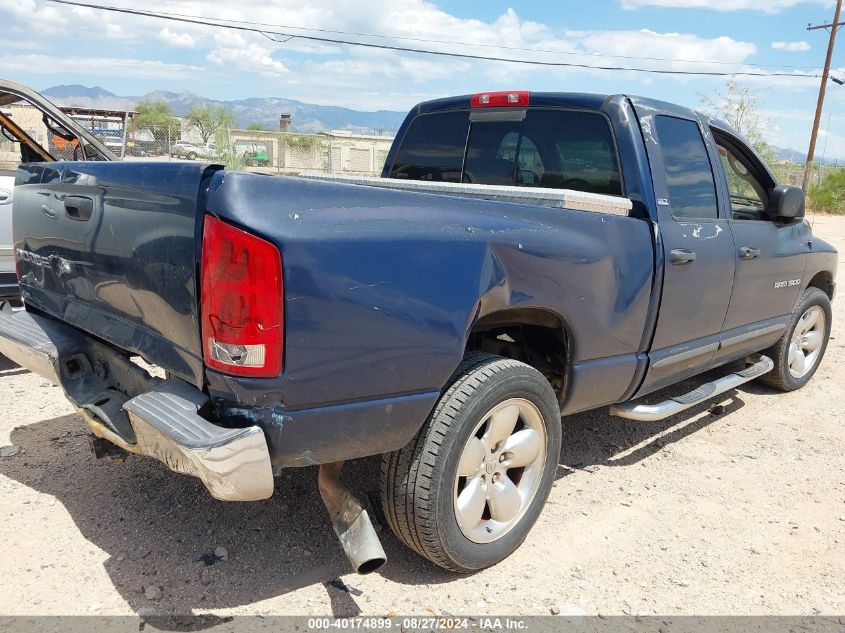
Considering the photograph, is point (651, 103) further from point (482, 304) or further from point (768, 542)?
point (768, 542)

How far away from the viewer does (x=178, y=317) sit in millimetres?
2385

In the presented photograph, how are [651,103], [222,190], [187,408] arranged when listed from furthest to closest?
1. [651,103]
2. [187,408]
3. [222,190]

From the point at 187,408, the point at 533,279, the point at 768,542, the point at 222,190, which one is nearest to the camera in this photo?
the point at 222,190

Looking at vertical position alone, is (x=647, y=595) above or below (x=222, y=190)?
below

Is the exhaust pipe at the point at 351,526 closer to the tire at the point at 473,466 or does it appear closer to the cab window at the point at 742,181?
the tire at the point at 473,466

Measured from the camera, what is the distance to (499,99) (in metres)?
4.09

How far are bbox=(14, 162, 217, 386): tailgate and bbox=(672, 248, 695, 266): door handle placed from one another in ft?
7.67

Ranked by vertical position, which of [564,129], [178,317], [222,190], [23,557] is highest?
[564,129]

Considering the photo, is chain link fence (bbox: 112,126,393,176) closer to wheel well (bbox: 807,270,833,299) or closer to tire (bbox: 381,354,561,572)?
wheel well (bbox: 807,270,833,299)

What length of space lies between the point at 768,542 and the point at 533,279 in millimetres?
1751

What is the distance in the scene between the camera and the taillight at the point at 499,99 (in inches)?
157

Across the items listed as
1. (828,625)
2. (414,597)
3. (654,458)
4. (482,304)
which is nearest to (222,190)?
(482,304)

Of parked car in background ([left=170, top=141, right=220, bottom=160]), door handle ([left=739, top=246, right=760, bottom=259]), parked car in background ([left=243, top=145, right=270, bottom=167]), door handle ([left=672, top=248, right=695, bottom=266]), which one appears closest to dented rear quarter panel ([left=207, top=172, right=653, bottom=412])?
door handle ([left=672, top=248, right=695, bottom=266])

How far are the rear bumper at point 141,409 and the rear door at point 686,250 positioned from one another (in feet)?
7.42
